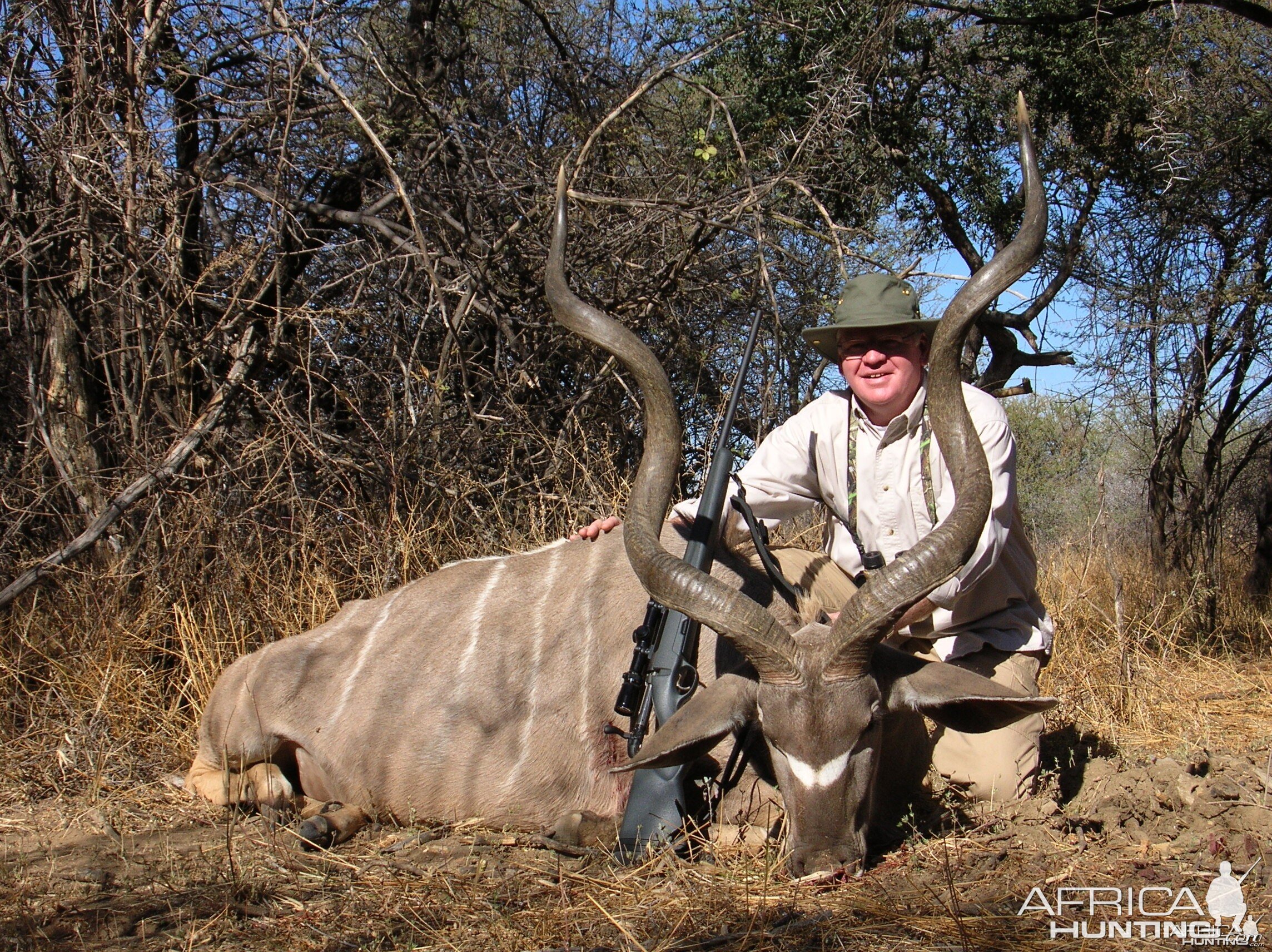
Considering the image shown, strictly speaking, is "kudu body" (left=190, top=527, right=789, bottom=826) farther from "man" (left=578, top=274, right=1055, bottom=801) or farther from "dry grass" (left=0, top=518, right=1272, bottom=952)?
"man" (left=578, top=274, right=1055, bottom=801)

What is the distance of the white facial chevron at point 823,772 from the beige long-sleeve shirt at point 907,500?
0.65 meters

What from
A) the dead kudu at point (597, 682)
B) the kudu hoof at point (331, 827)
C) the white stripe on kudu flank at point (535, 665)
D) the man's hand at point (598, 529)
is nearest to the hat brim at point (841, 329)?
the dead kudu at point (597, 682)

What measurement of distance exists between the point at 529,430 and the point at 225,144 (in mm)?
1852

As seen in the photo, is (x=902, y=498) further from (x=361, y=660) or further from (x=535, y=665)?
(x=361, y=660)

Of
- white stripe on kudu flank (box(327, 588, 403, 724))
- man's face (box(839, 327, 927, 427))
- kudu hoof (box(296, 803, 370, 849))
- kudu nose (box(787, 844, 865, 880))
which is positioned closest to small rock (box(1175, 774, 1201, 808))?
kudu nose (box(787, 844, 865, 880))

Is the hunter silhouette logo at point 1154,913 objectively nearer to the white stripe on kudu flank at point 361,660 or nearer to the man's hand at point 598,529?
the man's hand at point 598,529

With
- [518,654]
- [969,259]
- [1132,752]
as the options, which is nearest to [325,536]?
[518,654]

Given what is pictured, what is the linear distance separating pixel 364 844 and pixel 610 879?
0.88m

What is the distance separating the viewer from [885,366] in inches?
132

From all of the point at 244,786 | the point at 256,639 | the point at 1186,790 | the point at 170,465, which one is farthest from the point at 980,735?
the point at 170,465

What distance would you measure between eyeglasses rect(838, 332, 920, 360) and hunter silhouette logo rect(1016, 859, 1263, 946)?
1585mm

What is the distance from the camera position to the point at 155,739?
3.81 metres

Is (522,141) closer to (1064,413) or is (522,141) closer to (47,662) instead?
(47,662)

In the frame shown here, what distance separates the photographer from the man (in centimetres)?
318
